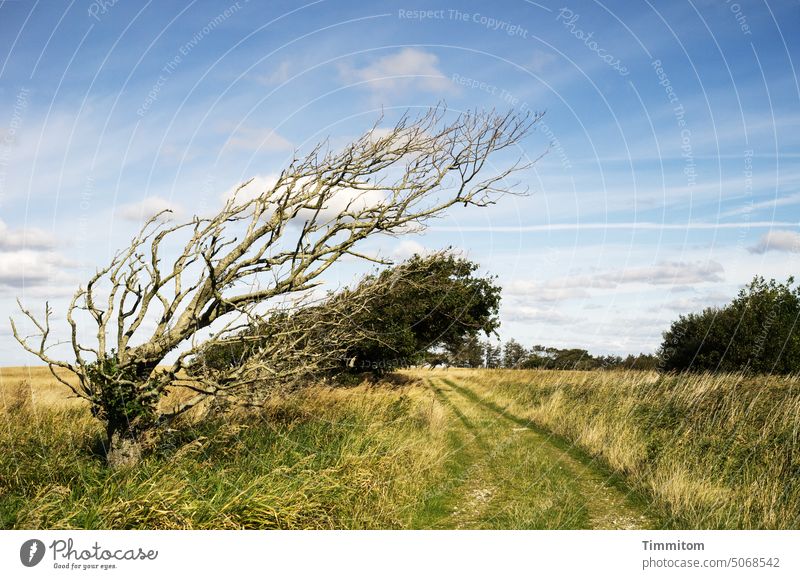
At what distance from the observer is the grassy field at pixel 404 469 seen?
7.36m

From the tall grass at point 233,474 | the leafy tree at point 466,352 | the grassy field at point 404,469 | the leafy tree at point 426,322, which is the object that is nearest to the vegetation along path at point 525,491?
the grassy field at point 404,469

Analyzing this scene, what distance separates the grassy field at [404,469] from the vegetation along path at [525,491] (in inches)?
1.6

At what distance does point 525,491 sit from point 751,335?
29.2 meters

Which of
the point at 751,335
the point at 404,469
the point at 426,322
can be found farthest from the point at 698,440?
the point at 751,335

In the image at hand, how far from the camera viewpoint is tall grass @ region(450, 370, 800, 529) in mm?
8164

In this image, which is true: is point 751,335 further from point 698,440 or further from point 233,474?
point 233,474

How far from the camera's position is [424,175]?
10.1 meters

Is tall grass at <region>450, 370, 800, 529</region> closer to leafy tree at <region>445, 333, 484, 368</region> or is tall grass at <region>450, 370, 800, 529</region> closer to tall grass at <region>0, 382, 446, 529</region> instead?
tall grass at <region>0, 382, 446, 529</region>

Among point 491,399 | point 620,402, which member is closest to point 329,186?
point 620,402

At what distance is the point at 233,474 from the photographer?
8.46 meters

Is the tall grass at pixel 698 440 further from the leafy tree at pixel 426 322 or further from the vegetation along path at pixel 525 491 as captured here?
the leafy tree at pixel 426 322

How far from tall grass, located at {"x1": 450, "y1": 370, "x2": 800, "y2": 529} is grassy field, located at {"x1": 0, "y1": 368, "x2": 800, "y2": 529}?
0.13ft

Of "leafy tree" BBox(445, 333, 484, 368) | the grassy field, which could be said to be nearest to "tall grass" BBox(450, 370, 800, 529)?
the grassy field

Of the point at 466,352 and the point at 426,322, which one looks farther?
the point at 466,352
